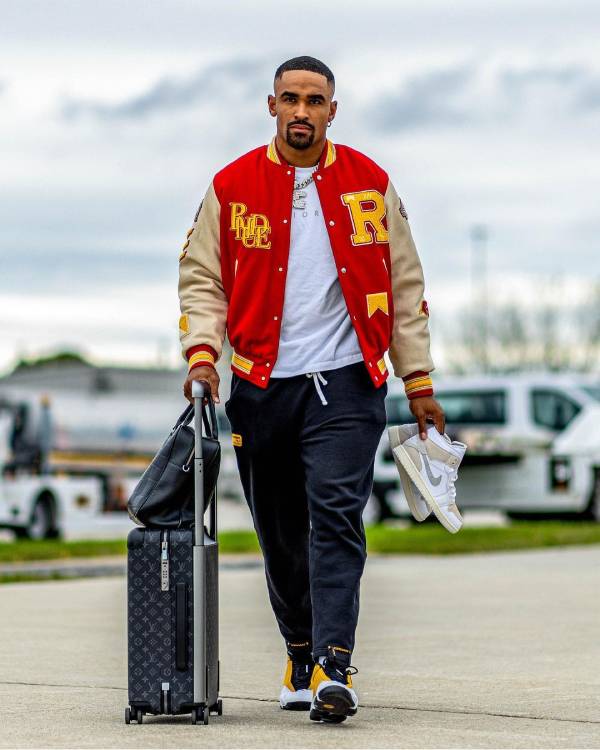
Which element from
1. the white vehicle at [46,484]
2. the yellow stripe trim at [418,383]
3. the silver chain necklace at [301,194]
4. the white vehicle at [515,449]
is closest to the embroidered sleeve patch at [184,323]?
the silver chain necklace at [301,194]

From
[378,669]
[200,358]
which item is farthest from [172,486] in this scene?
[378,669]

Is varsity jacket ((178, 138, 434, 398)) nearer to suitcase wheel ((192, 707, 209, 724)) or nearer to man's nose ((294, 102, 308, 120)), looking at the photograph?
man's nose ((294, 102, 308, 120))

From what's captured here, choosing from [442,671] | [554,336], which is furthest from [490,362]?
[442,671]

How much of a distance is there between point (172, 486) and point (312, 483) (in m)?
0.45

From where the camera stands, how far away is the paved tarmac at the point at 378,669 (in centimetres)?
488

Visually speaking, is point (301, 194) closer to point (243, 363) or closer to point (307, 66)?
point (307, 66)

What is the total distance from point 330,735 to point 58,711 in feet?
3.38

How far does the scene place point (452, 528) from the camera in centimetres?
539

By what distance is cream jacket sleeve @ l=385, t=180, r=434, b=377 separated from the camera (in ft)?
17.9

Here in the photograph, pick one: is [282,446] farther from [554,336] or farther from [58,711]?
[554,336]

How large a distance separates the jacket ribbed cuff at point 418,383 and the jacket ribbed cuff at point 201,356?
0.65 meters

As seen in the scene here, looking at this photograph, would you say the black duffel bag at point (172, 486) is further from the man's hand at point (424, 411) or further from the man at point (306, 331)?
the man's hand at point (424, 411)

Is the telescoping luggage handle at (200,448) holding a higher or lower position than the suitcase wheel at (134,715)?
→ higher

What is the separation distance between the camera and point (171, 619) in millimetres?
5051
